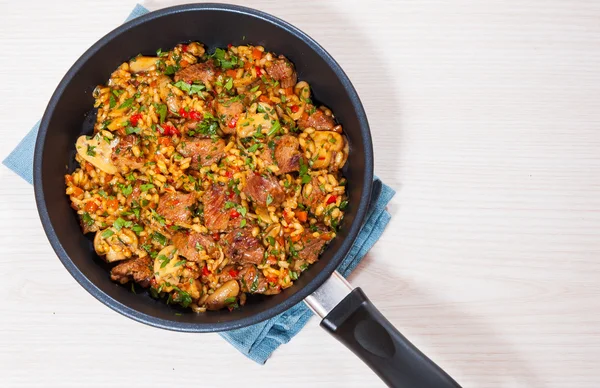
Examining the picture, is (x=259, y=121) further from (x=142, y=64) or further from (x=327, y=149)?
(x=142, y=64)

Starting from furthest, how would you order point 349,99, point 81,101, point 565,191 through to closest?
point 565,191
point 81,101
point 349,99

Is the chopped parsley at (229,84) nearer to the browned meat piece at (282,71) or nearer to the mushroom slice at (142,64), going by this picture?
the browned meat piece at (282,71)

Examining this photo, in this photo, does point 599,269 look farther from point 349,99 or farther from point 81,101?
point 81,101

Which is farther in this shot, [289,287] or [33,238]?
[33,238]

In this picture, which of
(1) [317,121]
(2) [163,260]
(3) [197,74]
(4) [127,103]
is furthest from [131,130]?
(1) [317,121]

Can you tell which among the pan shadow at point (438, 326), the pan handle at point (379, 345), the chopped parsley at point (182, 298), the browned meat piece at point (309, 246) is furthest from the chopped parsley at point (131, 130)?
the pan shadow at point (438, 326)

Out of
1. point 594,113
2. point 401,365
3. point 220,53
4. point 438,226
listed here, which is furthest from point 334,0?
point 401,365
